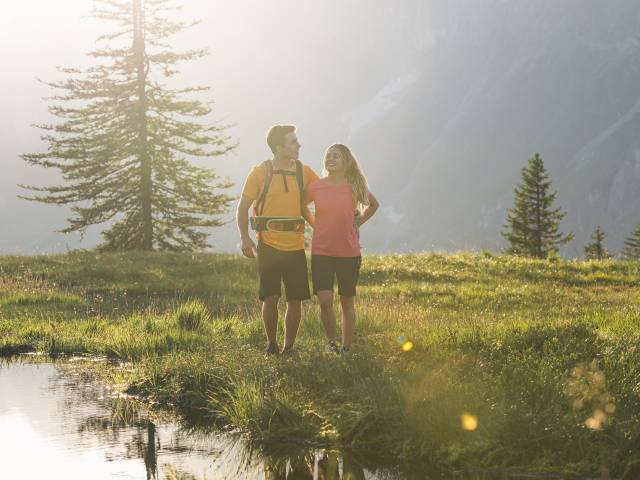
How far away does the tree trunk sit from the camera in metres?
30.6

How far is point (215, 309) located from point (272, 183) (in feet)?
20.7

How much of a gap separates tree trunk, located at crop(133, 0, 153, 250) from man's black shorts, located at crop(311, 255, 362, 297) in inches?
884

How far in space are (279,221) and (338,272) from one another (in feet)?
2.80

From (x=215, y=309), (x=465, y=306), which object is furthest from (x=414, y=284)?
(x=215, y=309)

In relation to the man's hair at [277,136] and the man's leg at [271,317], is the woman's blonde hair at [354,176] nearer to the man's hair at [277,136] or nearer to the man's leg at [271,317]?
the man's hair at [277,136]

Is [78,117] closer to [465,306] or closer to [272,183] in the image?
[465,306]

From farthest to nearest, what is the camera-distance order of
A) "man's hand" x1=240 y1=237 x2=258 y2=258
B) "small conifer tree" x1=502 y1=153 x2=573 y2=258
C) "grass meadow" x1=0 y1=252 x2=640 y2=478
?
"small conifer tree" x1=502 y1=153 x2=573 y2=258 → "man's hand" x1=240 y1=237 x2=258 y2=258 → "grass meadow" x1=0 y1=252 x2=640 y2=478

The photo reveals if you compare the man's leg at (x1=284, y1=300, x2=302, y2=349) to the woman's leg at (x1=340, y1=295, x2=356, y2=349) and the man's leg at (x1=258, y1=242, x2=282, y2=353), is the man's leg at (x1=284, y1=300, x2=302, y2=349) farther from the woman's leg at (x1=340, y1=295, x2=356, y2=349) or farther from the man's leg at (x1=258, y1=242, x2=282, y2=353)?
the woman's leg at (x1=340, y1=295, x2=356, y2=349)

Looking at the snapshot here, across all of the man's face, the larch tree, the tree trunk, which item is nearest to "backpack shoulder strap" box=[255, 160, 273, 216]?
the man's face

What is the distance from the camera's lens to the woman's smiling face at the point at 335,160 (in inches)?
351

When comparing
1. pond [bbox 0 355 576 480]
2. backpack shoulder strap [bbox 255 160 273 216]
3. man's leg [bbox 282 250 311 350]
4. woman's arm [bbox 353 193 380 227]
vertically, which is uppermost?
backpack shoulder strap [bbox 255 160 273 216]

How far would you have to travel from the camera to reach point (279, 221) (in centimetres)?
889

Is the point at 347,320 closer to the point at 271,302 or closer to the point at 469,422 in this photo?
the point at 271,302

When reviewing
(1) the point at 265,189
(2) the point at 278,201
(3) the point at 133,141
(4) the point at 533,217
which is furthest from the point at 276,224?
(4) the point at 533,217
